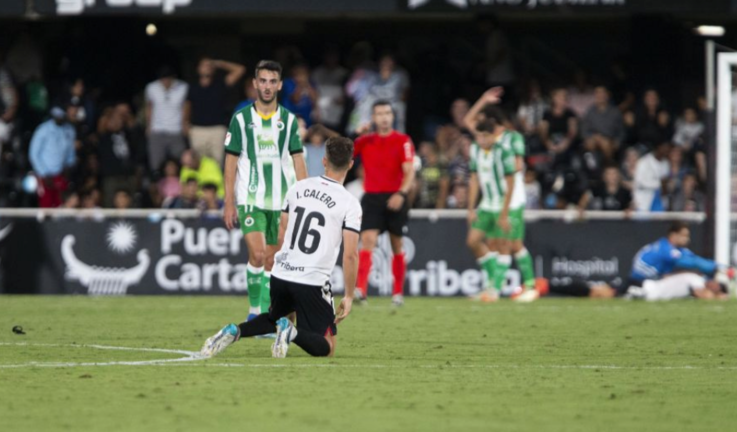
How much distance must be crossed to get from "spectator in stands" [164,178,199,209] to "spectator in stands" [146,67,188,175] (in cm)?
137

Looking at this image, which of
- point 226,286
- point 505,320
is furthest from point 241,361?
point 226,286

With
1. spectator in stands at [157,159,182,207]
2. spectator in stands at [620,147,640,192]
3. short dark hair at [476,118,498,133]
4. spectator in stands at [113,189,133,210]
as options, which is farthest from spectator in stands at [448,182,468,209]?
spectator in stands at [113,189,133,210]

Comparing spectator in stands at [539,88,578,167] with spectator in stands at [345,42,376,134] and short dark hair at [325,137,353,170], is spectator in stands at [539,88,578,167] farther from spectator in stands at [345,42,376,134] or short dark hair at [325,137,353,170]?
short dark hair at [325,137,353,170]

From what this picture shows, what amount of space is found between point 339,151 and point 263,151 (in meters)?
2.22

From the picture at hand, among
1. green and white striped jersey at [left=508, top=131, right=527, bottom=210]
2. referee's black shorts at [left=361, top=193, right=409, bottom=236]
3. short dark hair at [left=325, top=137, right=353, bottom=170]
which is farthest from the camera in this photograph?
green and white striped jersey at [left=508, top=131, right=527, bottom=210]

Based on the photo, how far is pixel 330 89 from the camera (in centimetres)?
2309

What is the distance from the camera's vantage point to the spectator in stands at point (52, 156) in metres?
22.0

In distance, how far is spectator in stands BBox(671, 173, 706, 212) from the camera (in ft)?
71.1

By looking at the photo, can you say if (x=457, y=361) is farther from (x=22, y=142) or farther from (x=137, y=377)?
(x=22, y=142)

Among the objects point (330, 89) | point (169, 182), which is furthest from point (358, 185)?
point (169, 182)

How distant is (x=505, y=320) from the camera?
1527cm

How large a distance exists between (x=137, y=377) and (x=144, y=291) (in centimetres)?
1131

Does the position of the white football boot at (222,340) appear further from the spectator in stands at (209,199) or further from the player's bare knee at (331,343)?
the spectator in stands at (209,199)

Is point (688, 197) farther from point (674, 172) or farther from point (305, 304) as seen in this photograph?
point (305, 304)
